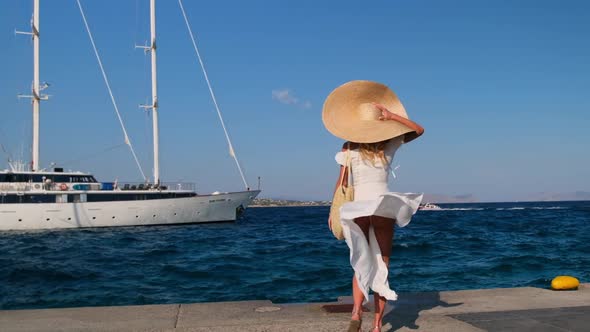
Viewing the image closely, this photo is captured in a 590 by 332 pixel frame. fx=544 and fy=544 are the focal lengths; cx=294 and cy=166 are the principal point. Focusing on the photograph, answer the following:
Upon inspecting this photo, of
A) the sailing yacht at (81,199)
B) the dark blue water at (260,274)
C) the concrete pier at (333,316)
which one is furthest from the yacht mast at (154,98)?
the concrete pier at (333,316)

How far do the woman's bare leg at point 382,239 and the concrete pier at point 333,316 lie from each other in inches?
14.1

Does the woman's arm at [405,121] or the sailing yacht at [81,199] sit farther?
the sailing yacht at [81,199]

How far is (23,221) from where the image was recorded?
3972 cm

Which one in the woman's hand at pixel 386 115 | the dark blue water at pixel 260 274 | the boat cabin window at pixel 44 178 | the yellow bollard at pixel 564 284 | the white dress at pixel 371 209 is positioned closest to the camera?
the white dress at pixel 371 209

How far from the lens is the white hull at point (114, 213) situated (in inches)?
1556

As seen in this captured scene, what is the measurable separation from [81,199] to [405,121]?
41012 mm

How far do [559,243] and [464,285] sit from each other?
12086 mm

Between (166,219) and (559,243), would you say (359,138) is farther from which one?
(166,219)

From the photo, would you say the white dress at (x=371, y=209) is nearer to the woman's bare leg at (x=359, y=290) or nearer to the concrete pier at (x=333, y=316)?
the woman's bare leg at (x=359, y=290)

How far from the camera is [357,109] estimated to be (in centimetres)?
442

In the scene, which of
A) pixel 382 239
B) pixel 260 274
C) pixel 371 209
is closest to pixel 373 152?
pixel 371 209

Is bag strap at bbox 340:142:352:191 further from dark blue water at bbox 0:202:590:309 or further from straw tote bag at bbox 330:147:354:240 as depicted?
dark blue water at bbox 0:202:590:309

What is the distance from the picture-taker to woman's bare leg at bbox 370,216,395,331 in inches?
167

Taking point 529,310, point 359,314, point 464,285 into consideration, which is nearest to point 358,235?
point 359,314
